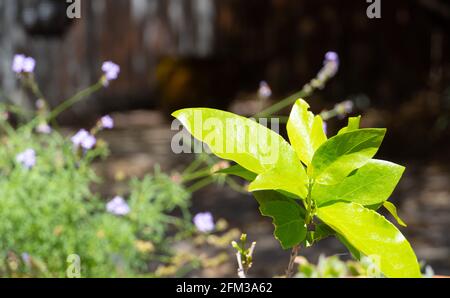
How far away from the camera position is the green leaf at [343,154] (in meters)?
0.86

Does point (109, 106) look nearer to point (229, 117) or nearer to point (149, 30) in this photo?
point (149, 30)

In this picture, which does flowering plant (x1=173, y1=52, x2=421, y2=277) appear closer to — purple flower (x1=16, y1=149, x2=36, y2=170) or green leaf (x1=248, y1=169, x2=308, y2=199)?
green leaf (x1=248, y1=169, x2=308, y2=199)

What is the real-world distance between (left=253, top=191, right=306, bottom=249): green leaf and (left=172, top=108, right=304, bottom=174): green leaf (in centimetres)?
5

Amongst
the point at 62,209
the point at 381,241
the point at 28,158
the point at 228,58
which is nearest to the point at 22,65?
the point at 28,158

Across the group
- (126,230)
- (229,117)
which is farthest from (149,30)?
(229,117)

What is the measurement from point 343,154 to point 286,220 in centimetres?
10

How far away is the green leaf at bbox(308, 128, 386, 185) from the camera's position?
33.9 inches

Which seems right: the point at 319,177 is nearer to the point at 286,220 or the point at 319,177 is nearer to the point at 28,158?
the point at 286,220

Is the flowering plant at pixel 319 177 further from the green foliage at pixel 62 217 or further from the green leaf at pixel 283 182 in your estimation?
the green foliage at pixel 62 217

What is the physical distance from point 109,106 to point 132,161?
217 cm

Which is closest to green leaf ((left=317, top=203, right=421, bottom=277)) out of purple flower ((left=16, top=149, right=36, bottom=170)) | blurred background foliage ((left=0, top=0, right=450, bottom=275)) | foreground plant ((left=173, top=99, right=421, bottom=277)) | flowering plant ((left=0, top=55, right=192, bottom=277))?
foreground plant ((left=173, top=99, right=421, bottom=277))
